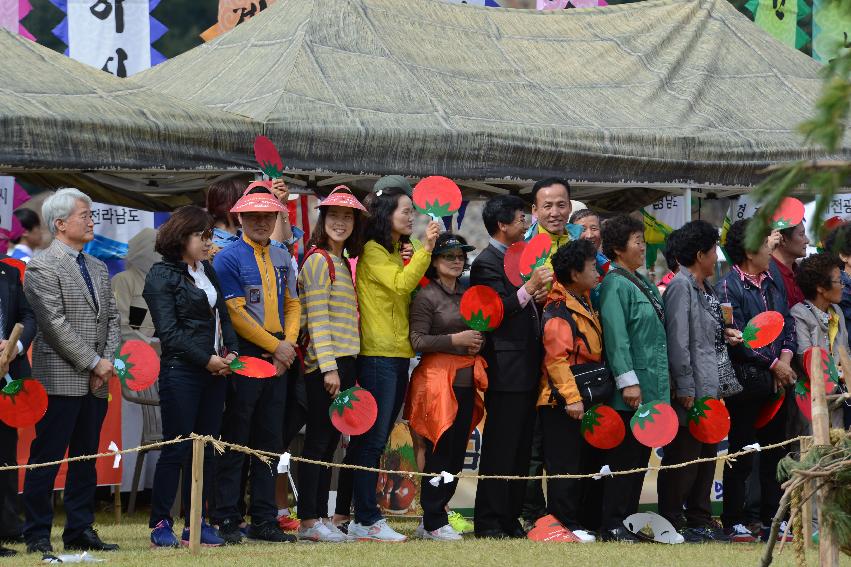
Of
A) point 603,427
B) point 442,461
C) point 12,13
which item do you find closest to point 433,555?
point 442,461

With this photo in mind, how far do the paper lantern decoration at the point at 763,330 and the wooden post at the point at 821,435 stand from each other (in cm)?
233

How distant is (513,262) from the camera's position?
24.7ft

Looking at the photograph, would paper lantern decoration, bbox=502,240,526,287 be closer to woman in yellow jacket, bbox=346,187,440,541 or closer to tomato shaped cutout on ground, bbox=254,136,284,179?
woman in yellow jacket, bbox=346,187,440,541

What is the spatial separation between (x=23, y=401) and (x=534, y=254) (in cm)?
278

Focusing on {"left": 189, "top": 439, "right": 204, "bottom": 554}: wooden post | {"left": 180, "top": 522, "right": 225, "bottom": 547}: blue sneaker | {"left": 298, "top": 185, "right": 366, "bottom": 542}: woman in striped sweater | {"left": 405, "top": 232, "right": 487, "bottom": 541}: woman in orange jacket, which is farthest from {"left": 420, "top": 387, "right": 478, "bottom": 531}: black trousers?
{"left": 189, "top": 439, "right": 204, "bottom": 554}: wooden post

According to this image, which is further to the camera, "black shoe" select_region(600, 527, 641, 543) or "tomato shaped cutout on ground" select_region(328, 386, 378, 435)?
"black shoe" select_region(600, 527, 641, 543)

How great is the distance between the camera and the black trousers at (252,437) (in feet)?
23.0

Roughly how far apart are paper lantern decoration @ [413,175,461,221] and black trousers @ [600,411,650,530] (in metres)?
1.55

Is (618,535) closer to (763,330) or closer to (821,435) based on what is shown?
(763,330)

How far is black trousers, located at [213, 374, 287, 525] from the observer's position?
700 cm

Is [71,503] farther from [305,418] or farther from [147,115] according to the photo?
[147,115]

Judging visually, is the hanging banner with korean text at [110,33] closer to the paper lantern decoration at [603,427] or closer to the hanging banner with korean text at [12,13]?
the hanging banner with korean text at [12,13]

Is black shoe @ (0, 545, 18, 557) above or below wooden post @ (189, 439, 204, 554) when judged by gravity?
below

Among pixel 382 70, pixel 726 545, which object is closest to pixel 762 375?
pixel 726 545
